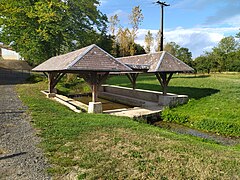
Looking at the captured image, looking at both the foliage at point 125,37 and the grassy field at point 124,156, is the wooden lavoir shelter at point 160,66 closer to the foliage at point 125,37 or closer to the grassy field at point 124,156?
the grassy field at point 124,156

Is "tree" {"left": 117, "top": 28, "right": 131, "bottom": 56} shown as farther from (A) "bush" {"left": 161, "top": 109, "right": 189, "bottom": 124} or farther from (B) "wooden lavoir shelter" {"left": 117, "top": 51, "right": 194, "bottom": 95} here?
(A) "bush" {"left": 161, "top": 109, "right": 189, "bottom": 124}

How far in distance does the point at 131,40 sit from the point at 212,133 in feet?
90.9

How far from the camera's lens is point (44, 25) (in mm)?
19000

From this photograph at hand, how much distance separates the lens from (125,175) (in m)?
3.54

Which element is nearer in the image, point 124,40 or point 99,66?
point 99,66

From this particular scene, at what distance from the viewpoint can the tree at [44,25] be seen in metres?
18.7

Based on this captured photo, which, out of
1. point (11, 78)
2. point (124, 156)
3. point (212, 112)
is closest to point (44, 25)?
point (11, 78)

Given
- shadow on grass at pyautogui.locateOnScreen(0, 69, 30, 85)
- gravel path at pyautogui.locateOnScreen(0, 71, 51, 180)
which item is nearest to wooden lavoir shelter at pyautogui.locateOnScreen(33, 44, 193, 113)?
gravel path at pyautogui.locateOnScreen(0, 71, 51, 180)

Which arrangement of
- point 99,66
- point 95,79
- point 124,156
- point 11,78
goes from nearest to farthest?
point 124,156, point 99,66, point 95,79, point 11,78

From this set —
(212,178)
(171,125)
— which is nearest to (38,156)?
(212,178)

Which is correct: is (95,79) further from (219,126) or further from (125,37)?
(125,37)

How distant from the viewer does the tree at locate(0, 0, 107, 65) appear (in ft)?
61.3

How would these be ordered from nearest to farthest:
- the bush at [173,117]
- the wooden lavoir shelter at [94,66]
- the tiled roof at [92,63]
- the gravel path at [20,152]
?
the gravel path at [20,152]
the tiled roof at [92,63]
the wooden lavoir shelter at [94,66]
the bush at [173,117]

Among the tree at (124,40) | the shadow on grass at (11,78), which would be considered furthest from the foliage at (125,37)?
the shadow on grass at (11,78)
